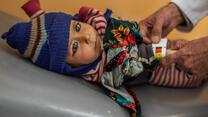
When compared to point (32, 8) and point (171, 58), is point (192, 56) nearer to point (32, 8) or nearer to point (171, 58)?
point (171, 58)

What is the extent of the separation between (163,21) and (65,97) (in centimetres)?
47

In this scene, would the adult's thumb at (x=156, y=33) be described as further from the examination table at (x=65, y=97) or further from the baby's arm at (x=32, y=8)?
the baby's arm at (x=32, y=8)

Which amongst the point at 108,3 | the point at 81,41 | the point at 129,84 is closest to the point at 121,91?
the point at 129,84

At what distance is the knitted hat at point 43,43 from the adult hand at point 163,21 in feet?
0.91

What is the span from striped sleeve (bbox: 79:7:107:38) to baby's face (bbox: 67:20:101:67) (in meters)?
0.05

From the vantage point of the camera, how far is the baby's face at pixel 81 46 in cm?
93

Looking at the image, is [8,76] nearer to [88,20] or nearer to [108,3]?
[88,20]

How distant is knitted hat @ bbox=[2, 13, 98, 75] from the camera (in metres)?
0.89

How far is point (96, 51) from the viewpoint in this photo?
961 millimetres

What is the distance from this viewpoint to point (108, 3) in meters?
1.49

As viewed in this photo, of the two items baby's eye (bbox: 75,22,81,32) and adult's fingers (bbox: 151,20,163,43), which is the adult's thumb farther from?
baby's eye (bbox: 75,22,81,32)

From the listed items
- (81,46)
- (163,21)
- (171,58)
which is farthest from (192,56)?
(81,46)

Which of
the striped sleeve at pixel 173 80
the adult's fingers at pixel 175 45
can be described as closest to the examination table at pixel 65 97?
the striped sleeve at pixel 173 80

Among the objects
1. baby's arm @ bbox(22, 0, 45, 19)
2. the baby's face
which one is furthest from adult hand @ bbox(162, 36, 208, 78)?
baby's arm @ bbox(22, 0, 45, 19)
